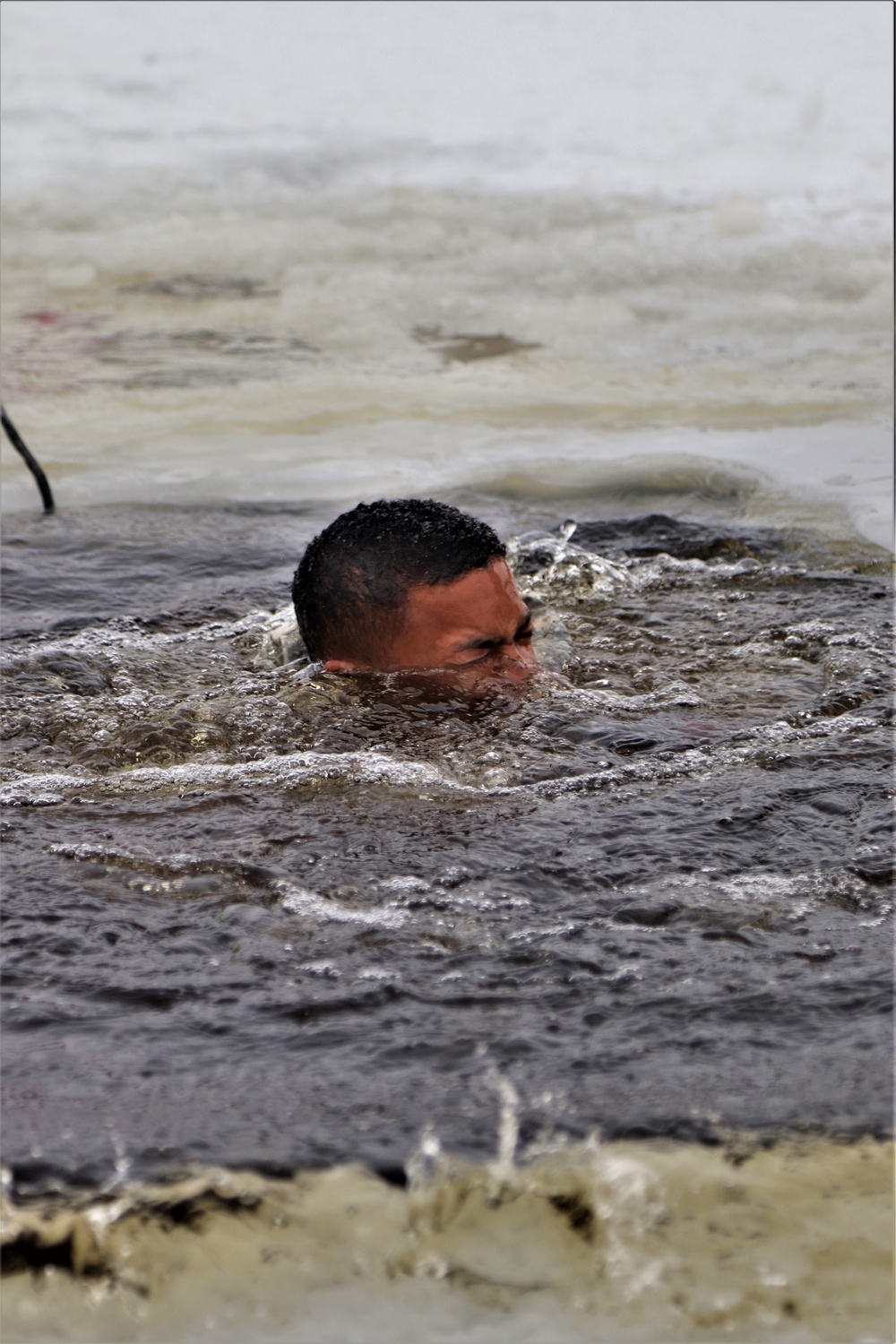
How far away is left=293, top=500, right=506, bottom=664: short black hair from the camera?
129 inches

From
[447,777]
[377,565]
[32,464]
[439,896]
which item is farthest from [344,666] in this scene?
[32,464]

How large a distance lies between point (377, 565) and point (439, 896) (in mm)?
1218

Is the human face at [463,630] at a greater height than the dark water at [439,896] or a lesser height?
greater

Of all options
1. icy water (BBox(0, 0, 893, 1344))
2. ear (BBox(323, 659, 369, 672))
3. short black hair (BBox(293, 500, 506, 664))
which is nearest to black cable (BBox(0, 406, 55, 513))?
icy water (BBox(0, 0, 893, 1344))

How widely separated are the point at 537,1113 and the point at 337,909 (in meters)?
0.62

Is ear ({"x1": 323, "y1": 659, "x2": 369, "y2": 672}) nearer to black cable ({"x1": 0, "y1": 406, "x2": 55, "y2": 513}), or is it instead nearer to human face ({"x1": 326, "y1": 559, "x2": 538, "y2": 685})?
human face ({"x1": 326, "y1": 559, "x2": 538, "y2": 685})

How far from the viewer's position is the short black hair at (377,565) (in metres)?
3.28

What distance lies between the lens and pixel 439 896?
2268 mm

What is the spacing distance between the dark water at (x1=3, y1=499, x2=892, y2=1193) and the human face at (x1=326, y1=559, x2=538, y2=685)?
4.1 inches

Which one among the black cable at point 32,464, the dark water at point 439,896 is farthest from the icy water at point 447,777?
the black cable at point 32,464

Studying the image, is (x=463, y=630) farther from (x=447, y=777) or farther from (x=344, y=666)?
(x=447, y=777)

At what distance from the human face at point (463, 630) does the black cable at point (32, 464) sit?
7.35 ft

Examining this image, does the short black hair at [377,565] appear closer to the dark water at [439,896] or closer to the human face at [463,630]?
the human face at [463,630]

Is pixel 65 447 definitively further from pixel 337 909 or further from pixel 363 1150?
pixel 363 1150
